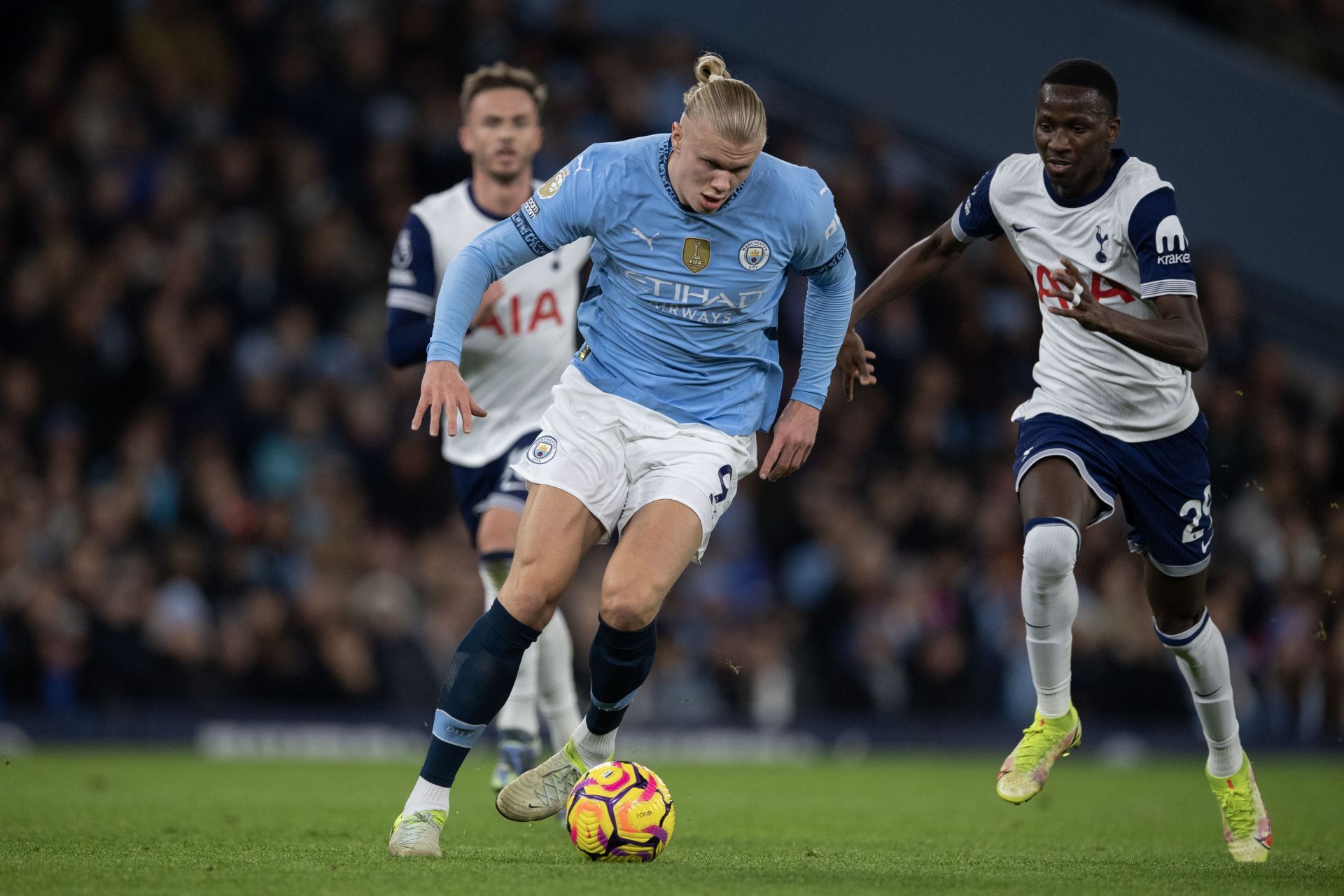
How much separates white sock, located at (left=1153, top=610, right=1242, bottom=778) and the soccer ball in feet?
7.32

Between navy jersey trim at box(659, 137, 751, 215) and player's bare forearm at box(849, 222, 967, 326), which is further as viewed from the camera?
player's bare forearm at box(849, 222, 967, 326)

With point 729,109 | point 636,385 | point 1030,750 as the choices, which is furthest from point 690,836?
point 729,109

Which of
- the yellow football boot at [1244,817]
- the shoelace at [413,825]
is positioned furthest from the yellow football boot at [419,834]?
the yellow football boot at [1244,817]

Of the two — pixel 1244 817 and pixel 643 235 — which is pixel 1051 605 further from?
pixel 643 235

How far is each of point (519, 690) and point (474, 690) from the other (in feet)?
6.58

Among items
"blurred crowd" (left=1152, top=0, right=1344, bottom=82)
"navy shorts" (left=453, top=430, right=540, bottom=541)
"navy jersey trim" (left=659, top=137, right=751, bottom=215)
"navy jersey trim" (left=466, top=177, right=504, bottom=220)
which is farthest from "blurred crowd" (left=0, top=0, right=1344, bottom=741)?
"navy jersey trim" (left=659, top=137, right=751, bottom=215)

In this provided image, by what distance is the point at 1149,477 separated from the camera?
245 inches

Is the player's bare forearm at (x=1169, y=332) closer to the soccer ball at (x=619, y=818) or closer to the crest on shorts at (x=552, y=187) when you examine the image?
the crest on shorts at (x=552, y=187)

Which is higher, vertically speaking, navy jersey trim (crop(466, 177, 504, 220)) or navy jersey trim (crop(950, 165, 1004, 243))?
navy jersey trim (crop(950, 165, 1004, 243))

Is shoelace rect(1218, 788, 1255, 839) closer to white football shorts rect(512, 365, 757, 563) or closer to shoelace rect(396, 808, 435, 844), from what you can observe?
white football shorts rect(512, 365, 757, 563)

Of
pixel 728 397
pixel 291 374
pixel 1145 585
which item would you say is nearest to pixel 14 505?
pixel 291 374

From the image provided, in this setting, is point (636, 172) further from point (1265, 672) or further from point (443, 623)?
point (1265, 672)

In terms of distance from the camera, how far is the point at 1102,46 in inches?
643

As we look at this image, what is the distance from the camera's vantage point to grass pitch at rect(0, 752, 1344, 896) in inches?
197
